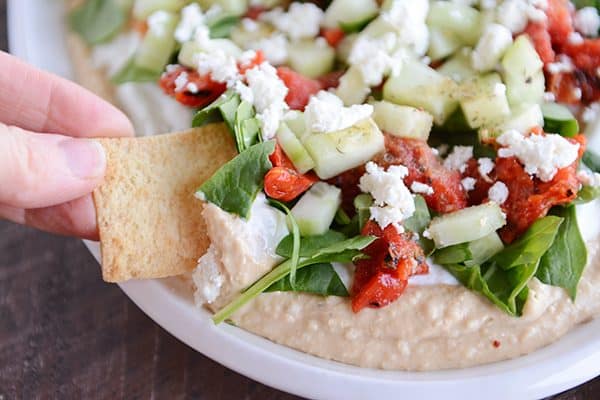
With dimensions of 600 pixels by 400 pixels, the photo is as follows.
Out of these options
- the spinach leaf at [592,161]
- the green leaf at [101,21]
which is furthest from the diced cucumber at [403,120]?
the green leaf at [101,21]

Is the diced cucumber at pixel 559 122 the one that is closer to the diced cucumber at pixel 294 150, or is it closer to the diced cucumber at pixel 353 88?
the diced cucumber at pixel 353 88

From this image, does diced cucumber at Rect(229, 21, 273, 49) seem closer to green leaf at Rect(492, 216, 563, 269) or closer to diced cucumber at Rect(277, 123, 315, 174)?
diced cucumber at Rect(277, 123, 315, 174)

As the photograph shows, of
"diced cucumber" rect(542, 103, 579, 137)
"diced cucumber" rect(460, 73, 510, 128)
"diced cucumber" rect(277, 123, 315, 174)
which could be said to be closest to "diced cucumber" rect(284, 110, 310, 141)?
"diced cucumber" rect(277, 123, 315, 174)

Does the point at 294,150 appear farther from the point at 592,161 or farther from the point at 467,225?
the point at 592,161

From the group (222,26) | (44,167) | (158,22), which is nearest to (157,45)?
(158,22)

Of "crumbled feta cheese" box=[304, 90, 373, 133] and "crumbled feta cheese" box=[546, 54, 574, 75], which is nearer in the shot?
"crumbled feta cheese" box=[304, 90, 373, 133]
